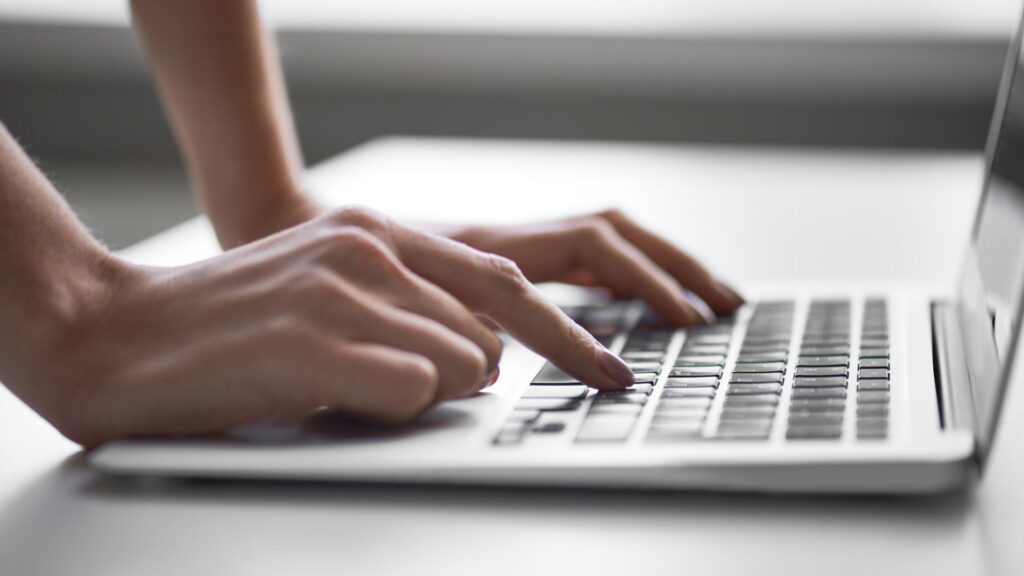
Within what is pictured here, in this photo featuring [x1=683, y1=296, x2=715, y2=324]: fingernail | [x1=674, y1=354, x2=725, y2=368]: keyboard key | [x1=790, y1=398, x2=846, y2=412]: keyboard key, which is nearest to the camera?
[x1=790, y1=398, x2=846, y2=412]: keyboard key

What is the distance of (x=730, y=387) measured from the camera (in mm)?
588

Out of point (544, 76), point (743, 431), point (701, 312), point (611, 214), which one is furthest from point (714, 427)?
point (544, 76)

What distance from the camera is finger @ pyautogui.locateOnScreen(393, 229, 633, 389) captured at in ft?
1.93

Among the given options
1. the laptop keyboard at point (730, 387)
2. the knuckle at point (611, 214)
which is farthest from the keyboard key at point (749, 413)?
the knuckle at point (611, 214)

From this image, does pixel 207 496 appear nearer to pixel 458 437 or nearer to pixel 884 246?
pixel 458 437

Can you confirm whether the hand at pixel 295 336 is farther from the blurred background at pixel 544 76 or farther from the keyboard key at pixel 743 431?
the blurred background at pixel 544 76

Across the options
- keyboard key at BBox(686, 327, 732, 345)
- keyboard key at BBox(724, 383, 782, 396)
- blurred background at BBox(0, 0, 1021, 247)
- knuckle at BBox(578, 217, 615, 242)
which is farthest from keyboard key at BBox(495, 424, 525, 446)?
blurred background at BBox(0, 0, 1021, 247)

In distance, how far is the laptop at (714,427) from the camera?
480 mm

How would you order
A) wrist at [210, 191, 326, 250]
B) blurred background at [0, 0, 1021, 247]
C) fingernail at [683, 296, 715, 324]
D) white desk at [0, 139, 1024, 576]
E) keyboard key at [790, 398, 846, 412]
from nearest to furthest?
white desk at [0, 139, 1024, 576], keyboard key at [790, 398, 846, 412], fingernail at [683, 296, 715, 324], wrist at [210, 191, 326, 250], blurred background at [0, 0, 1021, 247]

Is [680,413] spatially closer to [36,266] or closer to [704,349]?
[704,349]

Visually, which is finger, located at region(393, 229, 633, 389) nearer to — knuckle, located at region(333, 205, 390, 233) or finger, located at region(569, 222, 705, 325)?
knuckle, located at region(333, 205, 390, 233)

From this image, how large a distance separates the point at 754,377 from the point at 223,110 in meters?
0.49

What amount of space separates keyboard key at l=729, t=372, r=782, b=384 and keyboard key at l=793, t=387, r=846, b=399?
0.02 m

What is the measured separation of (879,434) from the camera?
500 mm
